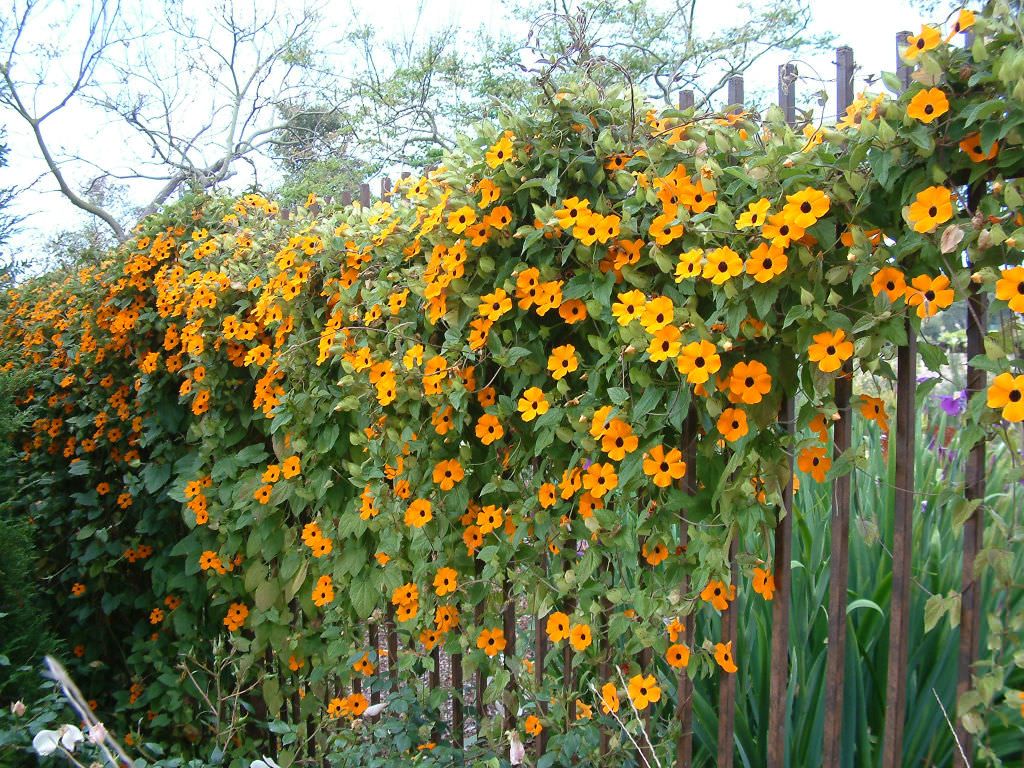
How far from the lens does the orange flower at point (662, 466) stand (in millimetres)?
1505

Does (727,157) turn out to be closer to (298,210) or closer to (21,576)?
(298,210)

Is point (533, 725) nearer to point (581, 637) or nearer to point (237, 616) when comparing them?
point (581, 637)

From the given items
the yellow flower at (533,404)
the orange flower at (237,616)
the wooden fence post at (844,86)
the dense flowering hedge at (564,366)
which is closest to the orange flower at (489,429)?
the dense flowering hedge at (564,366)

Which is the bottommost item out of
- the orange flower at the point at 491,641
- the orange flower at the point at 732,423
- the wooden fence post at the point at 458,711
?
the wooden fence post at the point at 458,711

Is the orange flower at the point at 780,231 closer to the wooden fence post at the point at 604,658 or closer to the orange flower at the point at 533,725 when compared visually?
the wooden fence post at the point at 604,658

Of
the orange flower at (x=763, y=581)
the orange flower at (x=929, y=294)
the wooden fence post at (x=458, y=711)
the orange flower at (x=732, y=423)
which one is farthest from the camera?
the wooden fence post at (x=458, y=711)

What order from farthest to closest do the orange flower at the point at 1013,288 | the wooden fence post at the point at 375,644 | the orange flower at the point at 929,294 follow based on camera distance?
the wooden fence post at the point at 375,644
the orange flower at the point at 929,294
the orange flower at the point at 1013,288

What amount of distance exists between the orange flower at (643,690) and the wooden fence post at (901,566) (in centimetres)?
44

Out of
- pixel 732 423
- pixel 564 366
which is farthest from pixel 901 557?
pixel 564 366

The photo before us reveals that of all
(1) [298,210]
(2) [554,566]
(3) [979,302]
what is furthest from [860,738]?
(1) [298,210]

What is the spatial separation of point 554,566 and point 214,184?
2.85 meters

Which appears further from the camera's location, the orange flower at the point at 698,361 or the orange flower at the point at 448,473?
the orange flower at the point at 448,473

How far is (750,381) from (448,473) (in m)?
0.83

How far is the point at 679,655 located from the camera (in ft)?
5.26
